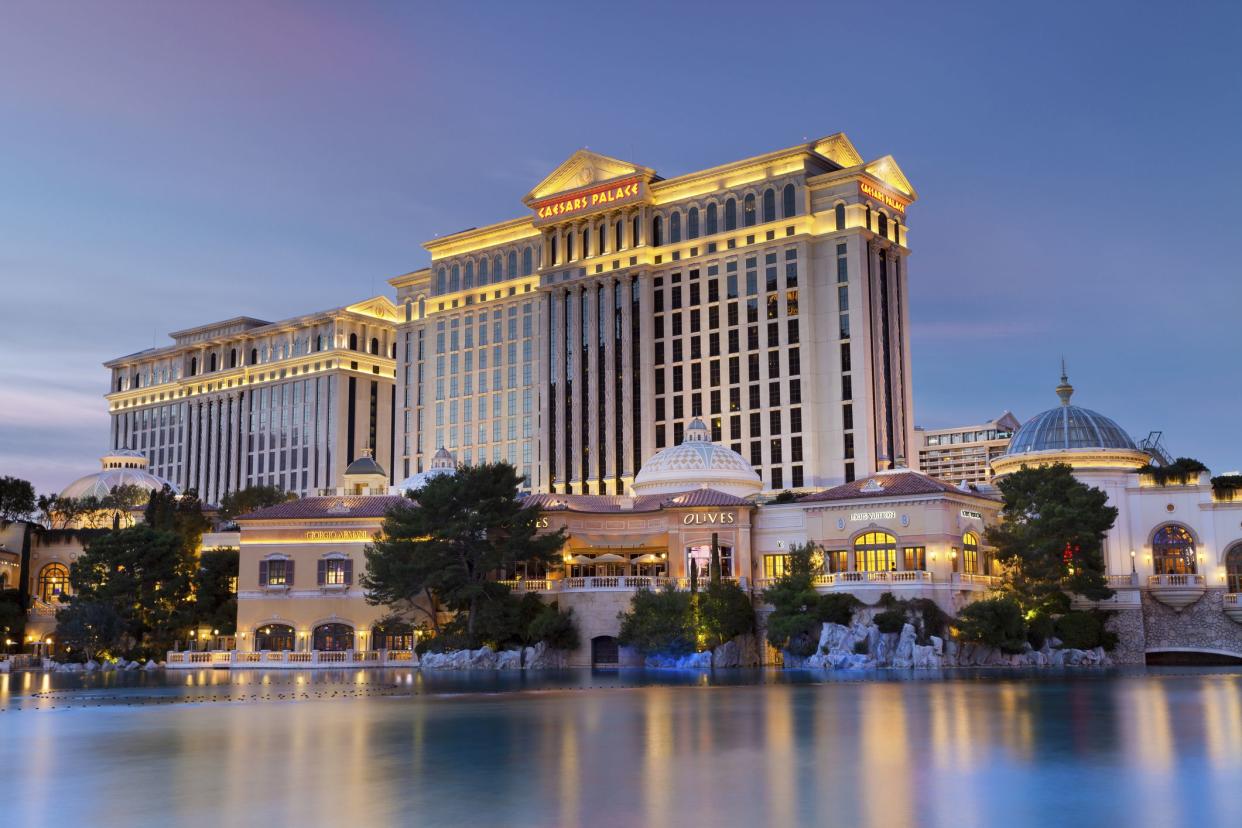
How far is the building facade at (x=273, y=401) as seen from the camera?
172 m

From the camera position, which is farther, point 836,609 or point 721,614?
point 721,614

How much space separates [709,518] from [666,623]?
10.4 m

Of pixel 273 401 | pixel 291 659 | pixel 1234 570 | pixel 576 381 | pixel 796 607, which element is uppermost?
pixel 273 401

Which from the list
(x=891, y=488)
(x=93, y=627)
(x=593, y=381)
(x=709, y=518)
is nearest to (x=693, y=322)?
(x=593, y=381)

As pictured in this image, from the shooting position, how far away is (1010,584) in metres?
67.8

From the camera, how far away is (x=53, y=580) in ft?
324

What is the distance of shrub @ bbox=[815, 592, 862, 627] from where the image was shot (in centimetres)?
6256

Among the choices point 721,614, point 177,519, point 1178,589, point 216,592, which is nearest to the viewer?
point 721,614

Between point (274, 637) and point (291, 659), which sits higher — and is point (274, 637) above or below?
above

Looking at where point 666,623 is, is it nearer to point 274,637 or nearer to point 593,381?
point 274,637

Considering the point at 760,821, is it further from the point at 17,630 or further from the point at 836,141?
the point at 836,141

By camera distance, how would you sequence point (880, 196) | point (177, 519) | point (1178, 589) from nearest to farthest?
point (1178, 589), point (177, 519), point (880, 196)

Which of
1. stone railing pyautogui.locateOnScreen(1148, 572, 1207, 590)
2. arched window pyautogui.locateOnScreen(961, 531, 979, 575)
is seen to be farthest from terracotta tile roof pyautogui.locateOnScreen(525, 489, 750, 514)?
stone railing pyautogui.locateOnScreen(1148, 572, 1207, 590)

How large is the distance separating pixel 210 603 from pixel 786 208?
215ft
